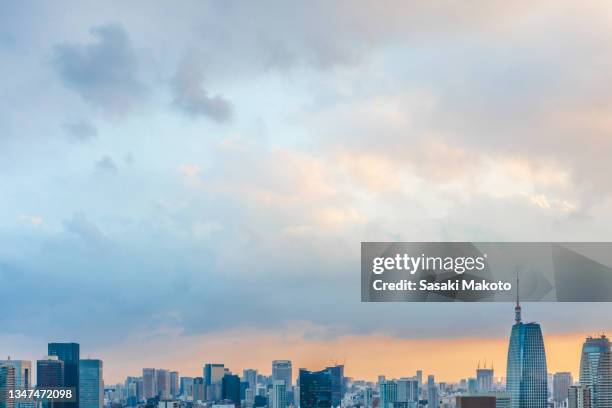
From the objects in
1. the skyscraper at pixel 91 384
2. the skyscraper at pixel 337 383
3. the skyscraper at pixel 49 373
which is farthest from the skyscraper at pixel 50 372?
the skyscraper at pixel 337 383

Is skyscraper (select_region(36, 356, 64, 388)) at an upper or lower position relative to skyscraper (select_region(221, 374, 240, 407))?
upper

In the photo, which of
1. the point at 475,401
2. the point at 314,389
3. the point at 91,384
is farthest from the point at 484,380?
the point at 91,384

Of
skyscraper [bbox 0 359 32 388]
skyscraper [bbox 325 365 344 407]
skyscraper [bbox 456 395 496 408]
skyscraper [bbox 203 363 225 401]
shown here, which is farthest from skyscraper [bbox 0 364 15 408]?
skyscraper [bbox 456 395 496 408]

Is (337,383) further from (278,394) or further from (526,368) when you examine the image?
(526,368)

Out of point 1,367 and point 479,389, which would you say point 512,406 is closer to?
point 479,389

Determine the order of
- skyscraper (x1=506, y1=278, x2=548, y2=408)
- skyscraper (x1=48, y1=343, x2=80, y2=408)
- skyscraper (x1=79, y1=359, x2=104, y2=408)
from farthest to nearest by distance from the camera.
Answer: skyscraper (x1=506, y1=278, x2=548, y2=408), skyscraper (x1=48, y1=343, x2=80, y2=408), skyscraper (x1=79, y1=359, x2=104, y2=408)

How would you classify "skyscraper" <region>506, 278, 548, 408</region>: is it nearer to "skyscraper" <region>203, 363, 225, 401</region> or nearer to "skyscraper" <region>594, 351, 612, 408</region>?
"skyscraper" <region>594, 351, 612, 408</region>

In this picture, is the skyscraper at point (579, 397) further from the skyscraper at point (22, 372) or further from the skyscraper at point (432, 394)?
the skyscraper at point (22, 372)
